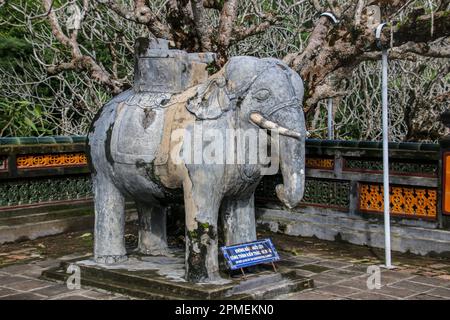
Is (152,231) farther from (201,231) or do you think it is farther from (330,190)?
(330,190)

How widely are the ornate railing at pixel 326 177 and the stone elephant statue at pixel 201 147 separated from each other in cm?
305

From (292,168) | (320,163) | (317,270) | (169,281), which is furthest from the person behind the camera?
(320,163)

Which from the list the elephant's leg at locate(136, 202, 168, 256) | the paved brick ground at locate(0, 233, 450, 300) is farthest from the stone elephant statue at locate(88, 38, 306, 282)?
the paved brick ground at locate(0, 233, 450, 300)

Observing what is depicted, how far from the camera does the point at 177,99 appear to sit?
22.0 ft

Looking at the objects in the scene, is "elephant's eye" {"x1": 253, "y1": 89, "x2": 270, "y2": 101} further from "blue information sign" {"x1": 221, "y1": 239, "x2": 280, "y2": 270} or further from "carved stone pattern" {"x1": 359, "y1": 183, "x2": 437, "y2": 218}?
"carved stone pattern" {"x1": 359, "y1": 183, "x2": 437, "y2": 218}

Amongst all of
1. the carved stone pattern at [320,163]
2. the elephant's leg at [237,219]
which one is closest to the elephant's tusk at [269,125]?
the elephant's leg at [237,219]

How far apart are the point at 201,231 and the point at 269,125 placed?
1138 millimetres

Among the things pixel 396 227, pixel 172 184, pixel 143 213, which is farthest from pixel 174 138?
pixel 396 227

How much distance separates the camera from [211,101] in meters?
6.40

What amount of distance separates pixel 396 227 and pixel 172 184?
3764mm

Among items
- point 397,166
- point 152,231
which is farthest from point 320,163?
point 152,231

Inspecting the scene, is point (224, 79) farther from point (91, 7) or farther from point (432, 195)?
point (91, 7)

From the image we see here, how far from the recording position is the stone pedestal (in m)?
6.20

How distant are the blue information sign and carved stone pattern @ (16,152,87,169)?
4.57 metres
